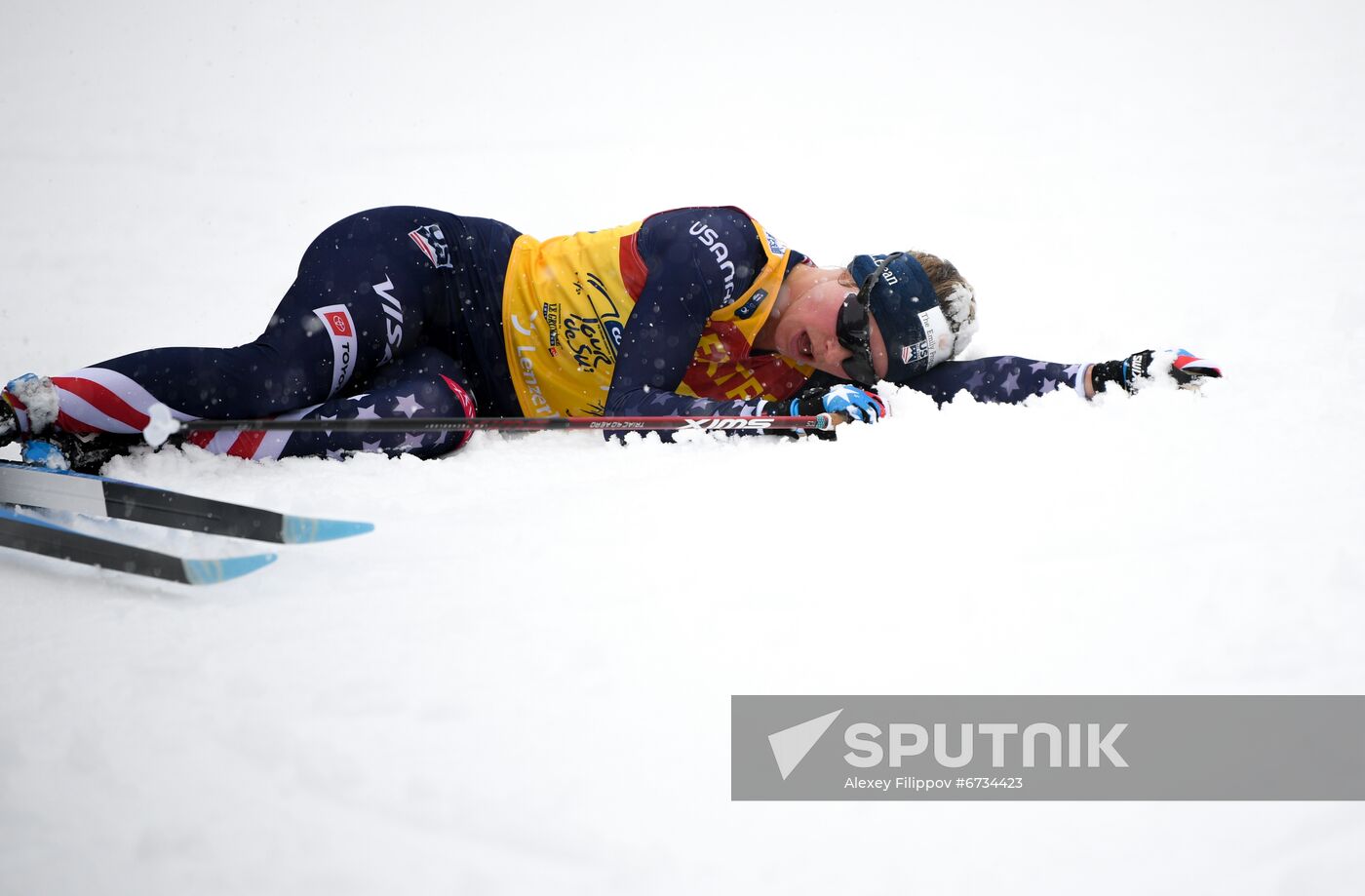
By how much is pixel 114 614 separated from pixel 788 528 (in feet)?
3.07

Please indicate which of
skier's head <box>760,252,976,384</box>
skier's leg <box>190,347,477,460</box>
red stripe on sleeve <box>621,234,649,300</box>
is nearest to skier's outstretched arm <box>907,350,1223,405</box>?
skier's head <box>760,252,976,384</box>

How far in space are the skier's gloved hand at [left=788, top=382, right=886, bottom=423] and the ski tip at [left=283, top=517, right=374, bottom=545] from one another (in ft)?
3.04

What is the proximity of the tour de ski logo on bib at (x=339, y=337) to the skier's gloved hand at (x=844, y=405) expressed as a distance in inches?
37.6

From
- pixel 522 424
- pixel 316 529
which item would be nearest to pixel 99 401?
pixel 316 529

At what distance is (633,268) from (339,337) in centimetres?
65

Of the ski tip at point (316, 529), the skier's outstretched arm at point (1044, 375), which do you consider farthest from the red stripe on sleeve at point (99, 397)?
the skier's outstretched arm at point (1044, 375)

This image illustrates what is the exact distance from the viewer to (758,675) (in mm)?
1163

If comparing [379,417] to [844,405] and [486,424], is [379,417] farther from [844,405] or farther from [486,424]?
[844,405]

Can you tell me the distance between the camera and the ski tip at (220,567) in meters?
1.36

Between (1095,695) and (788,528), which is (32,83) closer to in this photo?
(788,528)

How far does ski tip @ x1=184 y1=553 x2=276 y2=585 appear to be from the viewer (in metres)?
1.36

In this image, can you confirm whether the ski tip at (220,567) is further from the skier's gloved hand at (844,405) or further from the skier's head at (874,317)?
the skier's head at (874,317)

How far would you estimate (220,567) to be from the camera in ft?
4.53

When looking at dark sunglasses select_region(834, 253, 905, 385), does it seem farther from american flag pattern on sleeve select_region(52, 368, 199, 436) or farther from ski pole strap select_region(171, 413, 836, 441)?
american flag pattern on sleeve select_region(52, 368, 199, 436)
